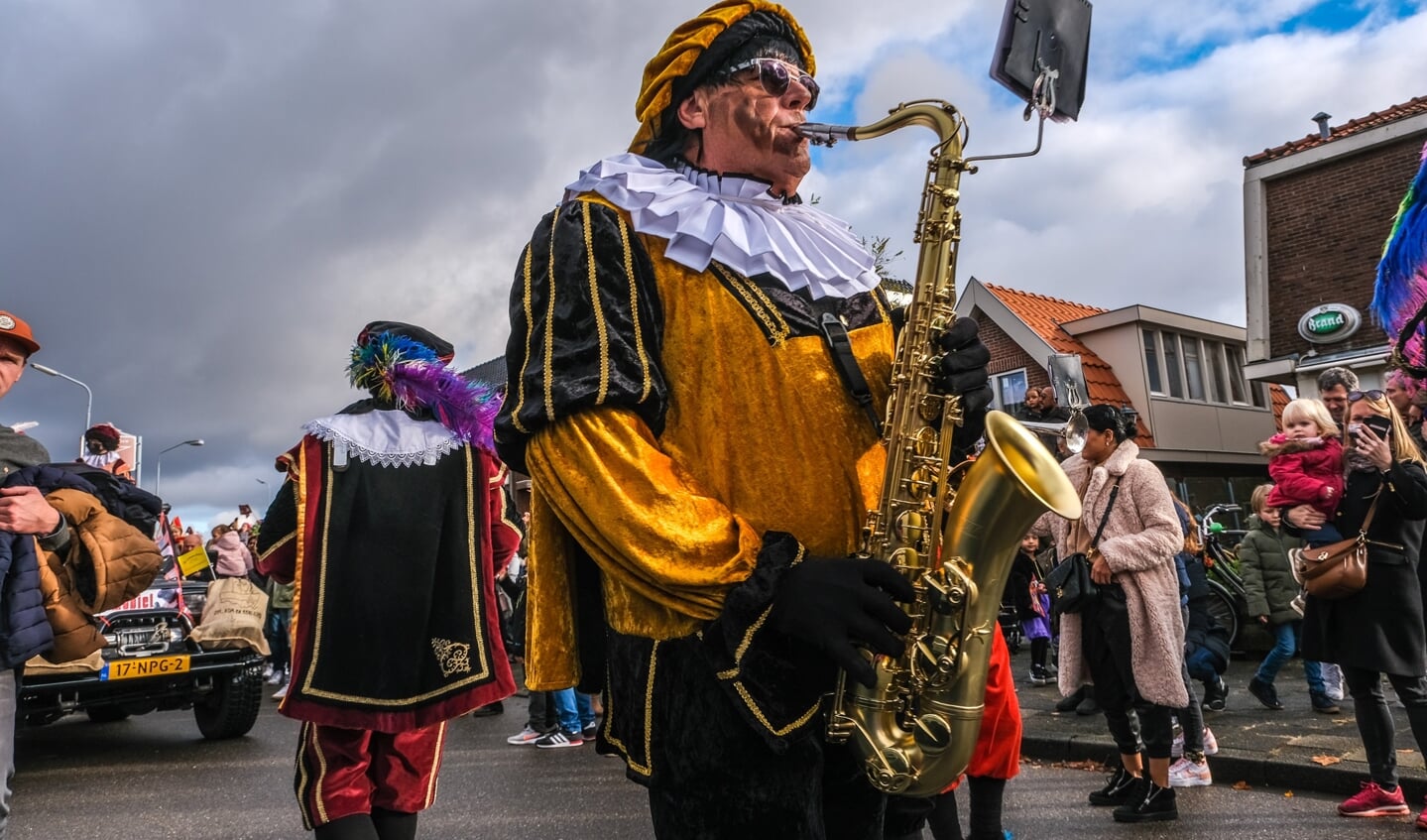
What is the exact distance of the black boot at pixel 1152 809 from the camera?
481 centimetres

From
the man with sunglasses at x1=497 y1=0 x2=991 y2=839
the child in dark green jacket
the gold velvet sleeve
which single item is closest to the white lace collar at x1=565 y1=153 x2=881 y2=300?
the man with sunglasses at x1=497 y1=0 x2=991 y2=839

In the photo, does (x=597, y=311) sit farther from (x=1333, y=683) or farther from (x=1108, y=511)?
(x=1333, y=683)

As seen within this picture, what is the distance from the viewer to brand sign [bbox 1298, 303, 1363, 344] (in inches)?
587

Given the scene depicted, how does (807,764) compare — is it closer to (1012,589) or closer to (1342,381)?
(1342,381)

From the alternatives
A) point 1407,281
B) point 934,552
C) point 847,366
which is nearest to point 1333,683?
point 1407,281

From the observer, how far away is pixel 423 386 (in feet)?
12.3

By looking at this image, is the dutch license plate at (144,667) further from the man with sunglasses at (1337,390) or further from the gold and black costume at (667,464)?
the man with sunglasses at (1337,390)

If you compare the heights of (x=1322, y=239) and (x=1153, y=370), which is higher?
(x=1322, y=239)

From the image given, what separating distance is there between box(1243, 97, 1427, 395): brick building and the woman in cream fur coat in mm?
11296

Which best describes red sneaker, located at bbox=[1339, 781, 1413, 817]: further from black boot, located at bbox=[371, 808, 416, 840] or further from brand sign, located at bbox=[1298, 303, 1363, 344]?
brand sign, located at bbox=[1298, 303, 1363, 344]

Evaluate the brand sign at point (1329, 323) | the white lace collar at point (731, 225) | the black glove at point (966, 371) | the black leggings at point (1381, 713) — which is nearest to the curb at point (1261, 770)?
the black leggings at point (1381, 713)

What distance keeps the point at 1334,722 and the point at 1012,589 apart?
2.35 metres

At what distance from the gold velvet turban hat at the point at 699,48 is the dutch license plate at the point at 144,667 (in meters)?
7.01

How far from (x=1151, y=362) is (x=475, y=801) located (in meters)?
18.2
